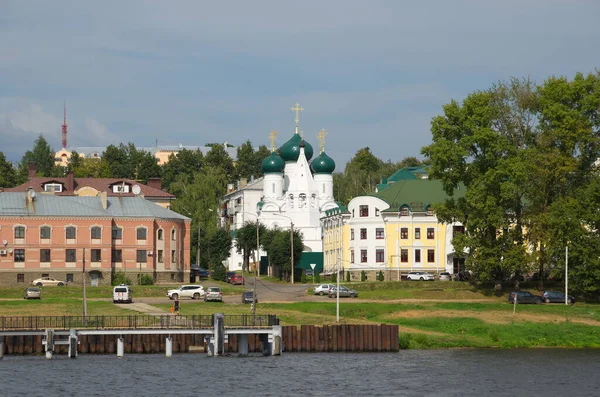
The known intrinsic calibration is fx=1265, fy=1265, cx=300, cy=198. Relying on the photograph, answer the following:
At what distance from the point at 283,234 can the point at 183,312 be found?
48455mm

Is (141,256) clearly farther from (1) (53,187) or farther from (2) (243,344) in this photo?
(2) (243,344)

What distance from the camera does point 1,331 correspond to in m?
76.8

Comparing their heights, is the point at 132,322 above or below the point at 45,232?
below

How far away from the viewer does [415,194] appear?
441ft

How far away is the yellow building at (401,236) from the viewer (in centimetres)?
13288

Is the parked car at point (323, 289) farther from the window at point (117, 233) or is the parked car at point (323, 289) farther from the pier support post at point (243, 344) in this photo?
the pier support post at point (243, 344)

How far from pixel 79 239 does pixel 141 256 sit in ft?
21.1

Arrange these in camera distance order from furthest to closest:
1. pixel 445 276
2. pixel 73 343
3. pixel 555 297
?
pixel 445 276 → pixel 555 297 → pixel 73 343

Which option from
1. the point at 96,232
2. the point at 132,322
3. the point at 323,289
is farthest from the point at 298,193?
the point at 132,322

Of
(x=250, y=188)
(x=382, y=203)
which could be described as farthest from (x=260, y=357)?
(x=250, y=188)

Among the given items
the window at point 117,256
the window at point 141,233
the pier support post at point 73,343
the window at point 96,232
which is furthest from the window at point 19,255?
the pier support post at point 73,343

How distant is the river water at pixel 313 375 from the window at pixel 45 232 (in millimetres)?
42648

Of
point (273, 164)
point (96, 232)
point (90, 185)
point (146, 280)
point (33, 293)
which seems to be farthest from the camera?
point (273, 164)

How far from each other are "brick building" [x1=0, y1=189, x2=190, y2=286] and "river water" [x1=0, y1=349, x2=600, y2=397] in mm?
42349
